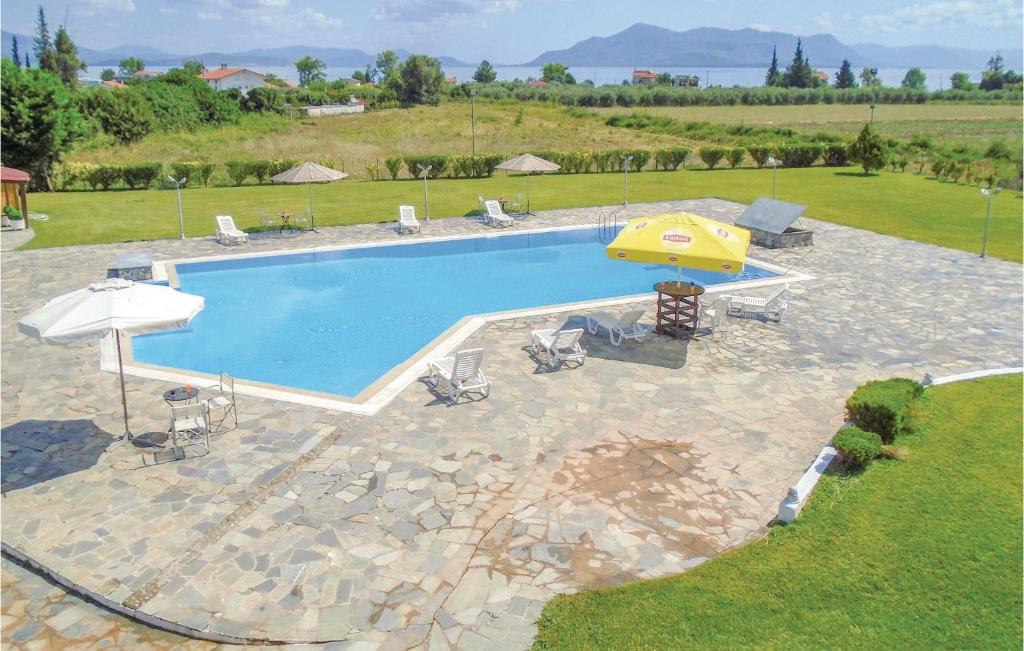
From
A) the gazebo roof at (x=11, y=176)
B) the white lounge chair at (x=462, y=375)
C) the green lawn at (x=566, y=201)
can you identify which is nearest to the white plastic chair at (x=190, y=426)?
the white lounge chair at (x=462, y=375)

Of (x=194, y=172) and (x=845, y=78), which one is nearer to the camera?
(x=194, y=172)

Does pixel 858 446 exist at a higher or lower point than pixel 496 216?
lower

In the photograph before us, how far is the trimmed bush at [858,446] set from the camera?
28.9ft

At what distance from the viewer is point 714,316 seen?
14312 millimetres

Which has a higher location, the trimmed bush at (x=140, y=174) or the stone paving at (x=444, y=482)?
the trimmed bush at (x=140, y=174)

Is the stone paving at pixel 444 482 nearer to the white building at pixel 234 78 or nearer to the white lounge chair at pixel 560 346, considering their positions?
the white lounge chair at pixel 560 346

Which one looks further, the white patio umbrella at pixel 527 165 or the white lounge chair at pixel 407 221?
the white patio umbrella at pixel 527 165

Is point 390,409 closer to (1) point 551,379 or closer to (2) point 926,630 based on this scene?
(1) point 551,379

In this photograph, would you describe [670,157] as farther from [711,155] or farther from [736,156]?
[736,156]

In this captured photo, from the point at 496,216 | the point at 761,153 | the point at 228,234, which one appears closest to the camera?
the point at 228,234

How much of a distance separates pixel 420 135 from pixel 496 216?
101 feet

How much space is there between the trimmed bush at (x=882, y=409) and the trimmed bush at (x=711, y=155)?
3324 centimetres

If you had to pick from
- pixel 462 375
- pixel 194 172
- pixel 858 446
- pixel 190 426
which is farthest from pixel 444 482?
pixel 194 172

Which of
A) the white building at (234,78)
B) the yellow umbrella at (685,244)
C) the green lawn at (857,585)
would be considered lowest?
the green lawn at (857,585)
